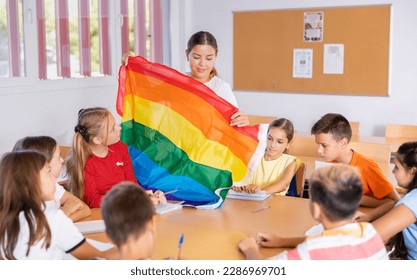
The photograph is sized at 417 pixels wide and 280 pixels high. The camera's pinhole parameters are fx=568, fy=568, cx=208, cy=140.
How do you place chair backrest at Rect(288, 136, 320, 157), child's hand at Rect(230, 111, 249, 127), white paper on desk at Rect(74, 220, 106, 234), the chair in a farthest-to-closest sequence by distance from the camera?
chair backrest at Rect(288, 136, 320, 157) < the chair < child's hand at Rect(230, 111, 249, 127) < white paper on desk at Rect(74, 220, 106, 234)

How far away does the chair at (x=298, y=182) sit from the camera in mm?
3650

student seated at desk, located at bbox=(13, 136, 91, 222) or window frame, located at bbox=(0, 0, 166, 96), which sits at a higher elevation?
window frame, located at bbox=(0, 0, 166, 96)

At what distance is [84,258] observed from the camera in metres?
2.14

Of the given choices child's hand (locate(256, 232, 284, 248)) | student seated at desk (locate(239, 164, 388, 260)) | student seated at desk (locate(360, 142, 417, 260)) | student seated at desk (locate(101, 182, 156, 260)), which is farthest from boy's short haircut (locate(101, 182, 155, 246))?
student seated at desk (locate(360, 142, 417, 260))

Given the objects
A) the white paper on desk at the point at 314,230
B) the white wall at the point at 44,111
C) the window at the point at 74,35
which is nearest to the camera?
the white paper on desk at the point at 314,230

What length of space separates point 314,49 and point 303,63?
206 mm

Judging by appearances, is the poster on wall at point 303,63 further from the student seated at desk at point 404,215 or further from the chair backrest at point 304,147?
the student seated at desk at point 404,215

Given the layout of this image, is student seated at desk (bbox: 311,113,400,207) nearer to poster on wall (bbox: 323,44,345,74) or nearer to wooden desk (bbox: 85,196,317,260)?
wooden desk (bbox: 85,196,317,260)

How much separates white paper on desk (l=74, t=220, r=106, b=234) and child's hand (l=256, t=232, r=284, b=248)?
686 mm

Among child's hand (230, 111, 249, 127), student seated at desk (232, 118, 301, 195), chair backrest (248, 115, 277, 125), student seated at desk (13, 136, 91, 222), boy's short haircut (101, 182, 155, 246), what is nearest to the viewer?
boy's short haircut (101, 182, 155, 246)

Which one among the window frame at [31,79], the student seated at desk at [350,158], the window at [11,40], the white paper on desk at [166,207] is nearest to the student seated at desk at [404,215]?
the student seated at desk at [350,158]

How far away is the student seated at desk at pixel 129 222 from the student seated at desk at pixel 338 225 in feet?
1.58

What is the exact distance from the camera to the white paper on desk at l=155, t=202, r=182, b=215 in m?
2.81

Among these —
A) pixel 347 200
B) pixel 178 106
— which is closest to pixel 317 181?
pixel 347 200
